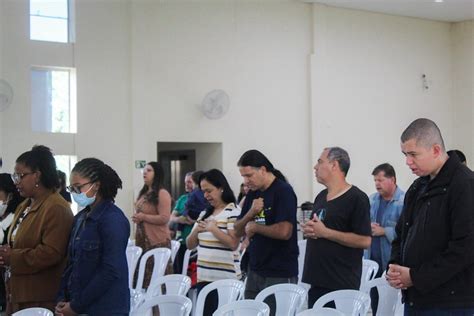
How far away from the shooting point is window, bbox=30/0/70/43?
959 cm

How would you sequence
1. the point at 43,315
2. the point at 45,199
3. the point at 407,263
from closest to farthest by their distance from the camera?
the point at 407,263 < the point at 43,315 < the point at 45,199

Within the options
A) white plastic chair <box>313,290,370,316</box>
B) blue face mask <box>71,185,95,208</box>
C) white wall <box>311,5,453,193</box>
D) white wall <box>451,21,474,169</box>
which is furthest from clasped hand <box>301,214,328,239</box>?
white wall <box>451,21,474,169</box>

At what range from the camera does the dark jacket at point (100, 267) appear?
3197 mm

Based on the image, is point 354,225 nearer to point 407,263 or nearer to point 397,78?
point 407,263

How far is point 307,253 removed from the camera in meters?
3.91

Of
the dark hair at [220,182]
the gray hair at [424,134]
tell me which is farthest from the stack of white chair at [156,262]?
the gray hair at [424,134]

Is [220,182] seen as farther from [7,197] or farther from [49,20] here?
[49,20]

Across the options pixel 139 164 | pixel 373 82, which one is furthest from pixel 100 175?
pixel 373 82

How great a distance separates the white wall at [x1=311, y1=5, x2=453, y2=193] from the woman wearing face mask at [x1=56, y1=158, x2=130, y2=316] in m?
8.14

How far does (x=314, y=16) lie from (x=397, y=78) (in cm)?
209

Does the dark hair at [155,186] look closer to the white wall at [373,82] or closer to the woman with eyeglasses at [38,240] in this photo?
the woman with eyeglasses at [38,240]

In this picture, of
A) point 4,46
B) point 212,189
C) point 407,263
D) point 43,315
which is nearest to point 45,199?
point 43,315

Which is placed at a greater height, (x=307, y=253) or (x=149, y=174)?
(x=149, y=174)

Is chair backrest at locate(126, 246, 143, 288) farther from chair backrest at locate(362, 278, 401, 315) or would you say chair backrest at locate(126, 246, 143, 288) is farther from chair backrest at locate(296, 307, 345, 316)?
chair backrest at locate(296, 307, 345, 316)
